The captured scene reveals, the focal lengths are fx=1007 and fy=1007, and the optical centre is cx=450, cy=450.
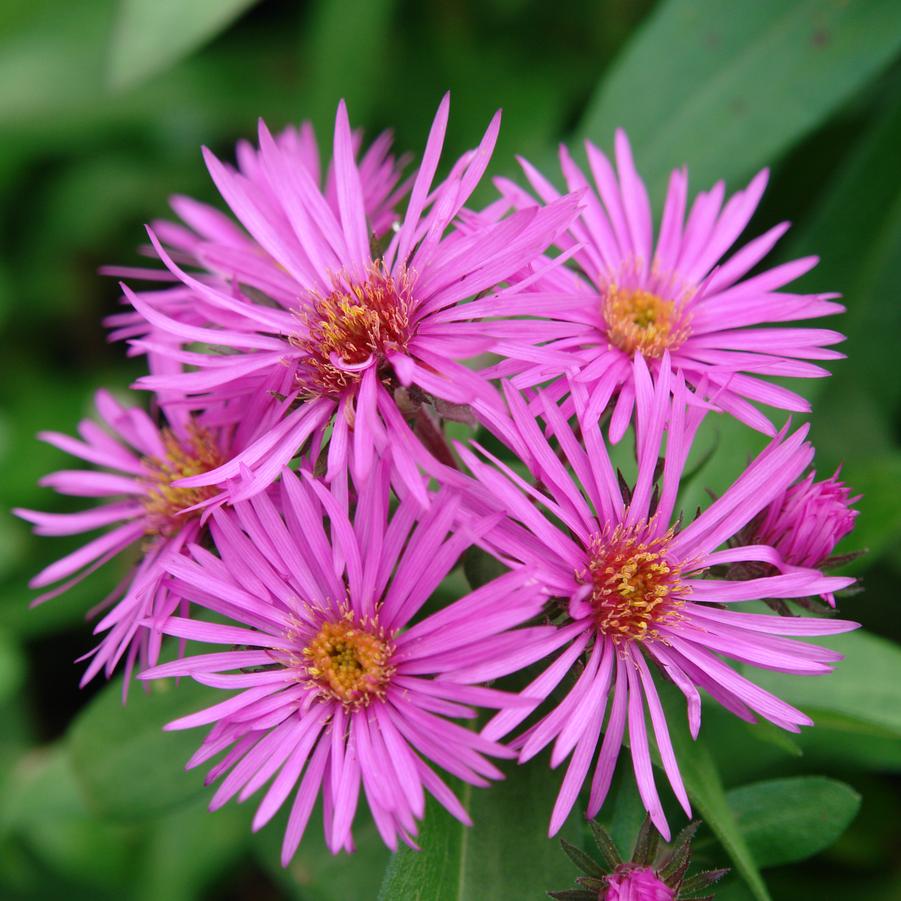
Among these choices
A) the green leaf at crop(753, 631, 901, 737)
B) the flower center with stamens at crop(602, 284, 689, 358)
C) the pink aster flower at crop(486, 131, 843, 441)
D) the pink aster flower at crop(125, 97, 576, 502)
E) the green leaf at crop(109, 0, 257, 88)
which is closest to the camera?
the pink aster flower at crop(125, 97, 576, 502)

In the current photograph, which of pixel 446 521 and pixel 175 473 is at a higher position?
pixel 175 473

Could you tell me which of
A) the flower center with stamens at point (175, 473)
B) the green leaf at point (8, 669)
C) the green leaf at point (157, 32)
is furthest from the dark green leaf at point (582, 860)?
the green leaf at point (157, 32)

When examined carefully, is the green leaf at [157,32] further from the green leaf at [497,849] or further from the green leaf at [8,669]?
the green leaf at [497,849]

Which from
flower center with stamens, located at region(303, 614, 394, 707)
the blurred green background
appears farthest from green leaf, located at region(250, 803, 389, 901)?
flower center with stamens, located at region(303, 614, 394, 707)

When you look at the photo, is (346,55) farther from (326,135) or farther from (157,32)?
(157,32)

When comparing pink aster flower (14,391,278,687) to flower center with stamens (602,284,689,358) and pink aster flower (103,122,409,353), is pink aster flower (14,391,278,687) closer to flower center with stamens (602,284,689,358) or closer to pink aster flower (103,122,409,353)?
pink aster flower (103,122,409,353)

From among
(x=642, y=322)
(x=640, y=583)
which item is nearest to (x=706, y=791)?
(x=640, y=583)
